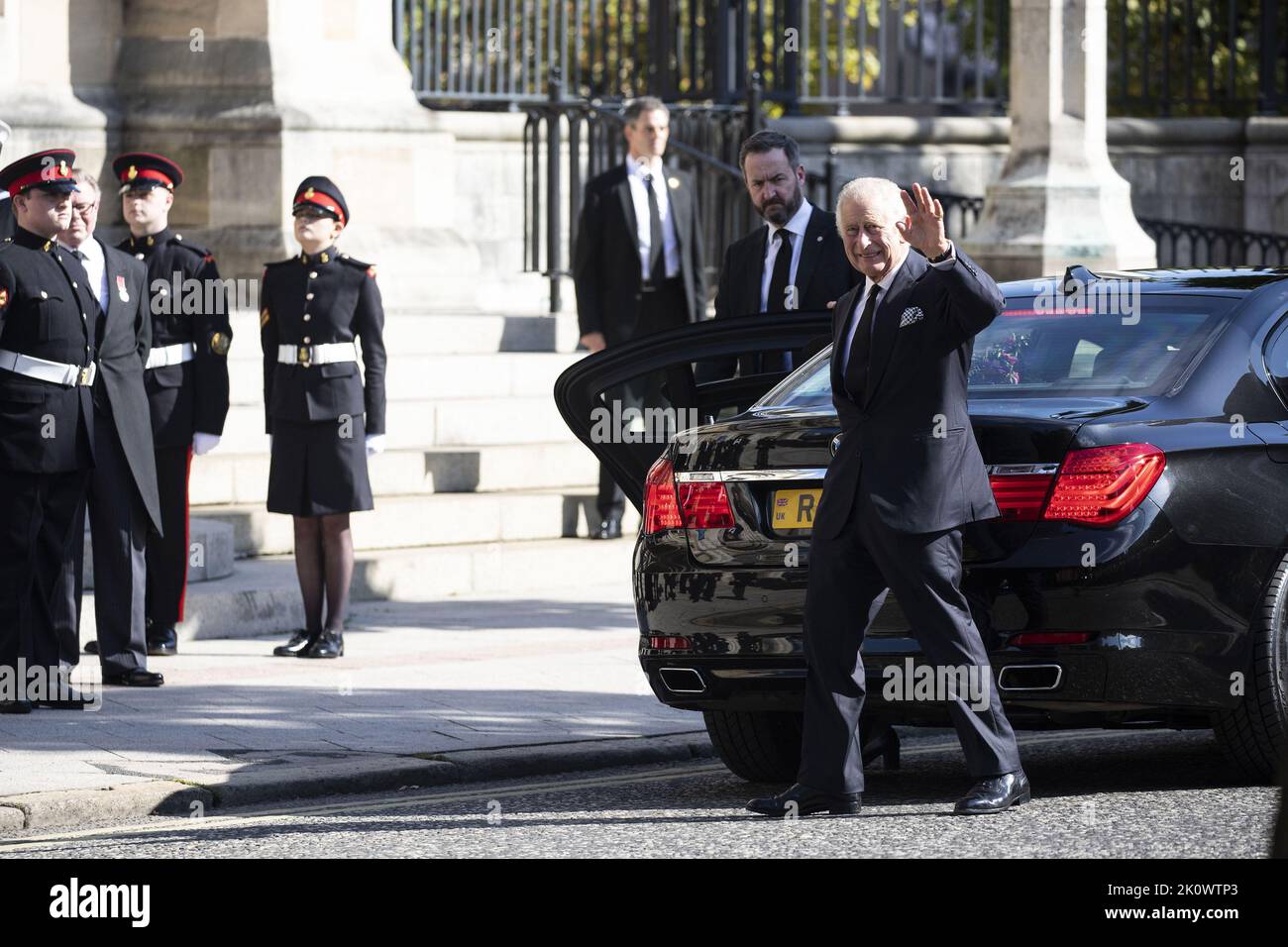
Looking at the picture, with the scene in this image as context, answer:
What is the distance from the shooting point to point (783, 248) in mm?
9664

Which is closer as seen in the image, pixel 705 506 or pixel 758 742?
pixel 705 506

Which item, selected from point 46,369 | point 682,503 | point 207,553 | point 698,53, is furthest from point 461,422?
point 698,53

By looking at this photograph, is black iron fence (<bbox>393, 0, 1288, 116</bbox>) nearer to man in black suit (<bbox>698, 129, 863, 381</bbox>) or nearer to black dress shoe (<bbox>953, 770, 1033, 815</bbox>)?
man in black suit (<bbox>698, 129, 863, 381</bbox>)

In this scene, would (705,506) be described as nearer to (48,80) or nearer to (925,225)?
(925,225)

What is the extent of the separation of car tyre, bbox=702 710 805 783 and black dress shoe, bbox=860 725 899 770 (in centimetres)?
22

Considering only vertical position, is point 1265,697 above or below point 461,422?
below

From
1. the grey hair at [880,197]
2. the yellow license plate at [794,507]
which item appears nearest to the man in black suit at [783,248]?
the yellow license plate at [794,507]

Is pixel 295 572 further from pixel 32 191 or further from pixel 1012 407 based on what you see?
pixel 1012 407

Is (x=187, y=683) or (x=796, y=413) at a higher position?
(x=796, y=413)

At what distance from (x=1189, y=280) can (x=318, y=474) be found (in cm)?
396

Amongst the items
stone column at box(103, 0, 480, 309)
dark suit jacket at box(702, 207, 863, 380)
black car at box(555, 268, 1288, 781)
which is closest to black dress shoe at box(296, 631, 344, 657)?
dark suit jacket at box(702, 207, 863, 380)
